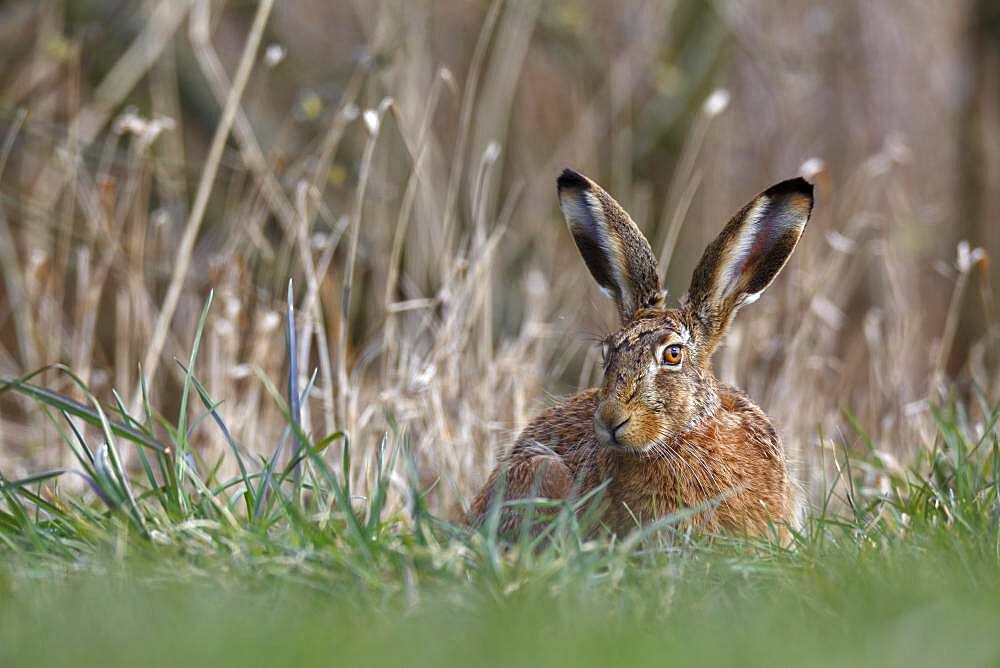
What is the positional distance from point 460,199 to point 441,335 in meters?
4.07

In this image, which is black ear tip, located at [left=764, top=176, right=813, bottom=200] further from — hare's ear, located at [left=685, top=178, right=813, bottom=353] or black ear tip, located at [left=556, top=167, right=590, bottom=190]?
black ear tip, located at [left=556, top=167, right=590, bottom=190]

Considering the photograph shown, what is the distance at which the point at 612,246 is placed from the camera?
4.77 m

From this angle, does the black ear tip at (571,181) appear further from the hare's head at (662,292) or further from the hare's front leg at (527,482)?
the hare's front leg at (527,482)

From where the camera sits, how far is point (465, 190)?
33.3 feet

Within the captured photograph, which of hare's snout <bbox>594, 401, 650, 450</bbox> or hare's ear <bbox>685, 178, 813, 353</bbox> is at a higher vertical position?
hare's ear <bbox>685, 178, 813, 353</bbox>

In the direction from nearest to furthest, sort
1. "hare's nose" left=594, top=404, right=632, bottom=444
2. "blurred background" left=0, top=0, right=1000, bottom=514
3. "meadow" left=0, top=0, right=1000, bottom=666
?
"meadow" left=0, top=0, right=1000, bottom=666 → "hare's nose" left=594, top=404, right=632, bottom=444 → "blurred background" left=0, top=0, right=1000, bottom=514

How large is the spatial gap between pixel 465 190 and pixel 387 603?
23.3ft

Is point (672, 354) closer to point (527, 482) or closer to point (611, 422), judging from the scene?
point (611, 422)

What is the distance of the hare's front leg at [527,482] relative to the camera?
14.3 ft

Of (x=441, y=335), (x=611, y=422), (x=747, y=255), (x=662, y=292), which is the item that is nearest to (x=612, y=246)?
(x=662, y=292)

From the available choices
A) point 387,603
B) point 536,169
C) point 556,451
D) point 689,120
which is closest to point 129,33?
point 536,169

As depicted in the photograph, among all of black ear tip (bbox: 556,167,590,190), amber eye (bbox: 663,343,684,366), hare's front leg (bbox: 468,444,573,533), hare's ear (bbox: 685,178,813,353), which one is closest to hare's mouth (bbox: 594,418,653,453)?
hare's front leg (bbox: 468,444,573,533)

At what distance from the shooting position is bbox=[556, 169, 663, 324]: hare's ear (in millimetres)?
4746

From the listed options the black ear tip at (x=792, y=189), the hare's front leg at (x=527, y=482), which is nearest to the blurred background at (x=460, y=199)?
the hare's front leg at (x=527, y=482)
